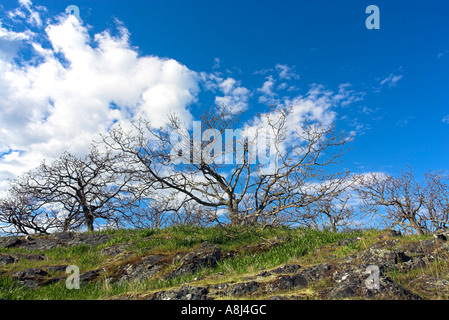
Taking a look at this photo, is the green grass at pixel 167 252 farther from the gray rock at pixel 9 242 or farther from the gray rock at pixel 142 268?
the gray rock at pixel 9 242

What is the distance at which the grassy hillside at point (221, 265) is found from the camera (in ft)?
15.7

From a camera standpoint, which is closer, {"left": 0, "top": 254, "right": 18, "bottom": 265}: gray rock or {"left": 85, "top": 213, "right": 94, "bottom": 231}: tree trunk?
{"left": 0, "top": 254, "right": 18, "bottom": 265}: gray rock

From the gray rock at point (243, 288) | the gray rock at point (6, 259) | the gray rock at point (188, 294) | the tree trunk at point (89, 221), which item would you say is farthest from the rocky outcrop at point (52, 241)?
the gray rock at point (243, 288)

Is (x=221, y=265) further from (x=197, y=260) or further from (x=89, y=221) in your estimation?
(x=89, y=221)

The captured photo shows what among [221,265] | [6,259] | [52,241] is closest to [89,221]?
[52,241]

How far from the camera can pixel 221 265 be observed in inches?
322

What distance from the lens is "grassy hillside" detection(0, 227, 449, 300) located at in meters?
4.77

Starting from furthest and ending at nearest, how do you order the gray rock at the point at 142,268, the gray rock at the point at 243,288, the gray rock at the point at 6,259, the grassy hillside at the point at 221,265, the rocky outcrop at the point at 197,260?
the gray rock at the point at 6,259 < the gray rock at the point at 142,268 < the rocky outcrop at the point at 197,260 < the gray rock at the point at 243,288 < the grassy hillside at the point at 221,265

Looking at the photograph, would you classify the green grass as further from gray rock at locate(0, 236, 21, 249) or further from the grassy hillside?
gray rock at locate(0, 236, 21, 249)

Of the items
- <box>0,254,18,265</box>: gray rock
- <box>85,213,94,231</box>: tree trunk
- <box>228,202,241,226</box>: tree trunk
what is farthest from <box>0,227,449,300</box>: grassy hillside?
<box>85,213,94,231</box>: tree trunk

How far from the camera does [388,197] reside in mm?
23812

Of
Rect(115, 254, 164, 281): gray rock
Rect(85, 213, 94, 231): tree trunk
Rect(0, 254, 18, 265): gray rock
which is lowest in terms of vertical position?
Rect(115, 254, 164, 281): gray rock
